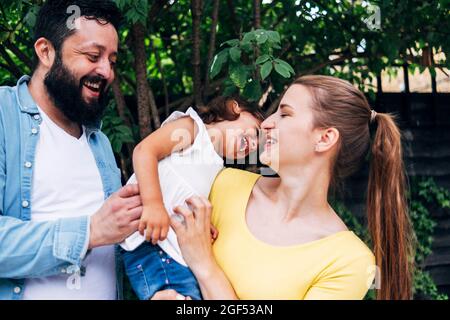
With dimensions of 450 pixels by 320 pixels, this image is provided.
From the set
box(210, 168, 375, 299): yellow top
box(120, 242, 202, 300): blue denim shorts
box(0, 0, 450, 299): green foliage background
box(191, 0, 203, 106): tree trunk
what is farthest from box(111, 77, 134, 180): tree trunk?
box(210, 168, 375, 299): yellow top

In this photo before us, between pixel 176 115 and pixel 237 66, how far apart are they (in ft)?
1.73

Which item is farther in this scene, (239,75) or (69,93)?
(239,75)

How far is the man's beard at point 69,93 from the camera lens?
1981 millimetres

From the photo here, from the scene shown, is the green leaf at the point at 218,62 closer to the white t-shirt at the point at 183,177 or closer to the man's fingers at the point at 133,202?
the white t-shirt at the point at 183,177

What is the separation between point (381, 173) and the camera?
2.03 metres

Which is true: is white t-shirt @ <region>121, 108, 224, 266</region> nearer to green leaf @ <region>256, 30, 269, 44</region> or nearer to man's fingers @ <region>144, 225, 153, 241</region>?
man's fingers @ <region>144, 225, 153, 241</region>

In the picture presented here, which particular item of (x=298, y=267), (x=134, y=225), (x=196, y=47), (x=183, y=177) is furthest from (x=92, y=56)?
(x=196, y=47)

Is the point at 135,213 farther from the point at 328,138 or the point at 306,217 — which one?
the point at 328,138

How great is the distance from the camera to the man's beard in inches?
78.0

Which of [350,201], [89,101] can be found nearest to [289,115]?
[89,101]

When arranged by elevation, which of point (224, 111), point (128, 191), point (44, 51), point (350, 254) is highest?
point (44, 51)

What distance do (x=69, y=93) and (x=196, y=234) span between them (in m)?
0.61

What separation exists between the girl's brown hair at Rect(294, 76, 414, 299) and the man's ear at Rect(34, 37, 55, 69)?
2.71 feet
